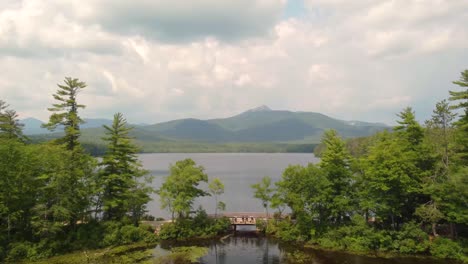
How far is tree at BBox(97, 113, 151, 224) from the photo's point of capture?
138 feet

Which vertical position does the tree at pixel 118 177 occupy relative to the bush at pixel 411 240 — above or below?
above

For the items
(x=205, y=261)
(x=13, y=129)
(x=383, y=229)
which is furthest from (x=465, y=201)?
(x=13, y=129)

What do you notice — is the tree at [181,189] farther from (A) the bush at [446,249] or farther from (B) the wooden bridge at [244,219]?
(A) the bush at [446,249]

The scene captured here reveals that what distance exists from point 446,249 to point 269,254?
729 inches

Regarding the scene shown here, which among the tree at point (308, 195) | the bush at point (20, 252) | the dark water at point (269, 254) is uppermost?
the tree at point (308, 195)

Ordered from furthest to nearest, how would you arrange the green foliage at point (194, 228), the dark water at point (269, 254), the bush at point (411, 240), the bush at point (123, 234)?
the green foliage at point (194, 228)
the bush at point (123, 234)
the bush at point (411, 240)
the dark water at point (269, 254)

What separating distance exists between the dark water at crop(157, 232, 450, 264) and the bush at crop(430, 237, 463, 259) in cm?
117

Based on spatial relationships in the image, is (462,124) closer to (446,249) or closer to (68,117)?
(446,249)

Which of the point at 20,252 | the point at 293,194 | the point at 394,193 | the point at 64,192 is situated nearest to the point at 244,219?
the point at 293,194

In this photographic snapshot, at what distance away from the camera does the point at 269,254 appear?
125 feet

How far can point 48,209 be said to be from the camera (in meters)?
37.0

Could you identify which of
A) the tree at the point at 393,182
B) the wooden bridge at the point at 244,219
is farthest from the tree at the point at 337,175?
the wooden bridge at the point at 244,219

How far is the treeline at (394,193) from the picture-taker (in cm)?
3490

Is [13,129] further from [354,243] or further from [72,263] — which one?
[354,243]
